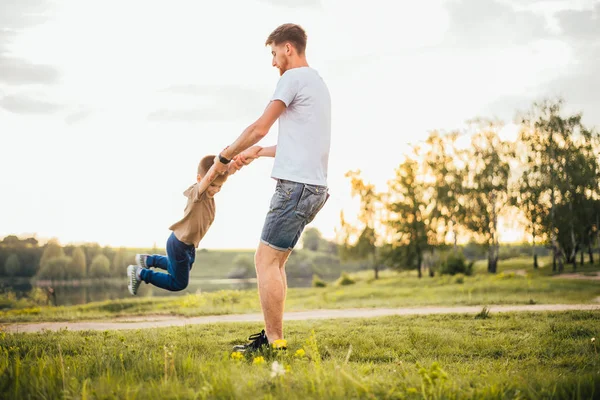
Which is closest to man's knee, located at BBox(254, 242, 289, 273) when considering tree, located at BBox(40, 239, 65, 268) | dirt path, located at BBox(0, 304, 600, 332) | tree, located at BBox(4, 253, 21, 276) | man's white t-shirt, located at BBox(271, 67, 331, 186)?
man's white t-shirt, located at BBox(271, 67, 331, 186)

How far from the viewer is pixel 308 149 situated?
4371 mm

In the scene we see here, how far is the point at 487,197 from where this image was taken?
3925 centimetres

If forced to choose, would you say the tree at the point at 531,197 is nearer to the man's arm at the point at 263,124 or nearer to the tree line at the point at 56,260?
the tree line at the point at 56,260

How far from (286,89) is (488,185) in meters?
37.5

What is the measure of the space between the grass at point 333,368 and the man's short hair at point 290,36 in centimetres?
271

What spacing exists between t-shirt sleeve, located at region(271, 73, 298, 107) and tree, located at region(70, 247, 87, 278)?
121 feet

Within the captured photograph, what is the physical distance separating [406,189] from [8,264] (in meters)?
30.2

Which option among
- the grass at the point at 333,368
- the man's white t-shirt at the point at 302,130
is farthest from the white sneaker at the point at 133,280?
the man's white t-shirt at the point at 302,130

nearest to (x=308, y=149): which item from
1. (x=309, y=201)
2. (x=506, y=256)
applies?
(x=309, y=201)

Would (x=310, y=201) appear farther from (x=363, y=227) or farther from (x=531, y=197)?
(x=363, y=227)

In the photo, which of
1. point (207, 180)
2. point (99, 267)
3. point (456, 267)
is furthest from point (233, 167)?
point (99, 267)

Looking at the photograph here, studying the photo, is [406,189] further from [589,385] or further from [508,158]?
[589,385]

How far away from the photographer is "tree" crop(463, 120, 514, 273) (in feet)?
127

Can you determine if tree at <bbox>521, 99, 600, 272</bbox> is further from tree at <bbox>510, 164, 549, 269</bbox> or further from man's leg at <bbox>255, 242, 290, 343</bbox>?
man's leg at <bbox>255, 242, 290, 343</bbox>
